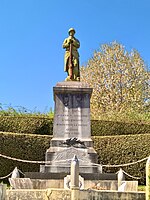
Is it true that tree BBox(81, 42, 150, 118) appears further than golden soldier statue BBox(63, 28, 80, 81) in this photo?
Yes

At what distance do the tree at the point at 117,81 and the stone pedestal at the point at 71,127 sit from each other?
1819 cm

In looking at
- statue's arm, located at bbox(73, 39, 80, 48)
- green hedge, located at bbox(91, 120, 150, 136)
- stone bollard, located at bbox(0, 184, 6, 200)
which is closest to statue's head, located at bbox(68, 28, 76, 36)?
statue's arm, located at bbox(73, 39, 80, 48)

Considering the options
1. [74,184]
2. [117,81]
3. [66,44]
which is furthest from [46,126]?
[117,81]

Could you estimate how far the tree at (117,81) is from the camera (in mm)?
33875

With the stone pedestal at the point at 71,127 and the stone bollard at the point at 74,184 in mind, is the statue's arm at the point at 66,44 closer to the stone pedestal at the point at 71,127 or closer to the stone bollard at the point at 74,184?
the stone pedestal at the point at 71,127

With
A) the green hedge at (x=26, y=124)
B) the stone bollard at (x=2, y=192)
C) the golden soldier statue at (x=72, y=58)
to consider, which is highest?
the golden soldier statue at (x=72, y=58)

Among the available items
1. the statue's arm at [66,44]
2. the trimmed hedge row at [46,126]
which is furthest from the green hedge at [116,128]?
the statue's arm at [66,44]

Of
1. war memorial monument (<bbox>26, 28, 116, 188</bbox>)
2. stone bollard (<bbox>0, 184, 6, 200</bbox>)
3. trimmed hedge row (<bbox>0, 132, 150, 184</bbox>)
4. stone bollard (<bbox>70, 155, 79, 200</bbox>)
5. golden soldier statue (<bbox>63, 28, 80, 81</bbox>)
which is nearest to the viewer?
stone bollard (<bbox>0, 184, 6, 200</bbox>)

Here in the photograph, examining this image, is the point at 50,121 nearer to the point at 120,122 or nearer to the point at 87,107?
the point at 120,122

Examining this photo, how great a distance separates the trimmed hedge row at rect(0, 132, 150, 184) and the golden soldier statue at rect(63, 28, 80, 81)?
410 cm

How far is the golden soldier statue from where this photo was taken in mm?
15633

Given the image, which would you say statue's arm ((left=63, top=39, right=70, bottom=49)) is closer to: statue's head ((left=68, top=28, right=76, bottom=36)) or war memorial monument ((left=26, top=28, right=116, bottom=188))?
war memorial monument ((left=26, top=28, right=116, bottom=188))

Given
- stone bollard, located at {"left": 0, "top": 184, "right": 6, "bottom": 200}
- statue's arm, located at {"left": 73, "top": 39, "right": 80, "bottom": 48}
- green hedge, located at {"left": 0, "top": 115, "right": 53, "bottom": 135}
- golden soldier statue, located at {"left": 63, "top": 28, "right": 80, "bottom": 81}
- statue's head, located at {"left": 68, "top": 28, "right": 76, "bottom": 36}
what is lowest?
stone bollard, located at {"left": 0, "top": 184, "right": 6, "bottom": 200}

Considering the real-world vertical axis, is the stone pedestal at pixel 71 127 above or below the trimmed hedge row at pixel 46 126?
below
